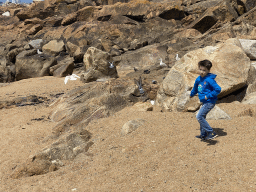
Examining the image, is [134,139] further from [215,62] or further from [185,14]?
[185,14]

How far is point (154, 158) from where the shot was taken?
3814mm

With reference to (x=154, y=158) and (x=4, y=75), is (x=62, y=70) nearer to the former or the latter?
(x=4, y=75)

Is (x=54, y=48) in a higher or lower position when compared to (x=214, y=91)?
lower

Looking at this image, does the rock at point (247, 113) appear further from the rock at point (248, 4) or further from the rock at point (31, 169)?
the rock at point (248, 4)

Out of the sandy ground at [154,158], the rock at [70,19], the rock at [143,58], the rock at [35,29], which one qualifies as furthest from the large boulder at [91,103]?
the rock at [35,29]

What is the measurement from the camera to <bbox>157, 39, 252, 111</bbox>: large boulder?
590 cm

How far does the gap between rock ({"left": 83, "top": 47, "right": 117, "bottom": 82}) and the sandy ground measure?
6.49 metres

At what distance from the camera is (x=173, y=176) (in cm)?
316

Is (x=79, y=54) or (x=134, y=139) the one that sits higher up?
(x=134, y=139)

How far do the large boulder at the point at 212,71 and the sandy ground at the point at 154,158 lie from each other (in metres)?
0.54

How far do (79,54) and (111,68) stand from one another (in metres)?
5.73

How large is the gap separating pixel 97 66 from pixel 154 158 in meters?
9.38

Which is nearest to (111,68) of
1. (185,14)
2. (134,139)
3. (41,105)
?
(41,105)

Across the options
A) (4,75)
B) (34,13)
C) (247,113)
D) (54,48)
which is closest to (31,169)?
(247,113)
